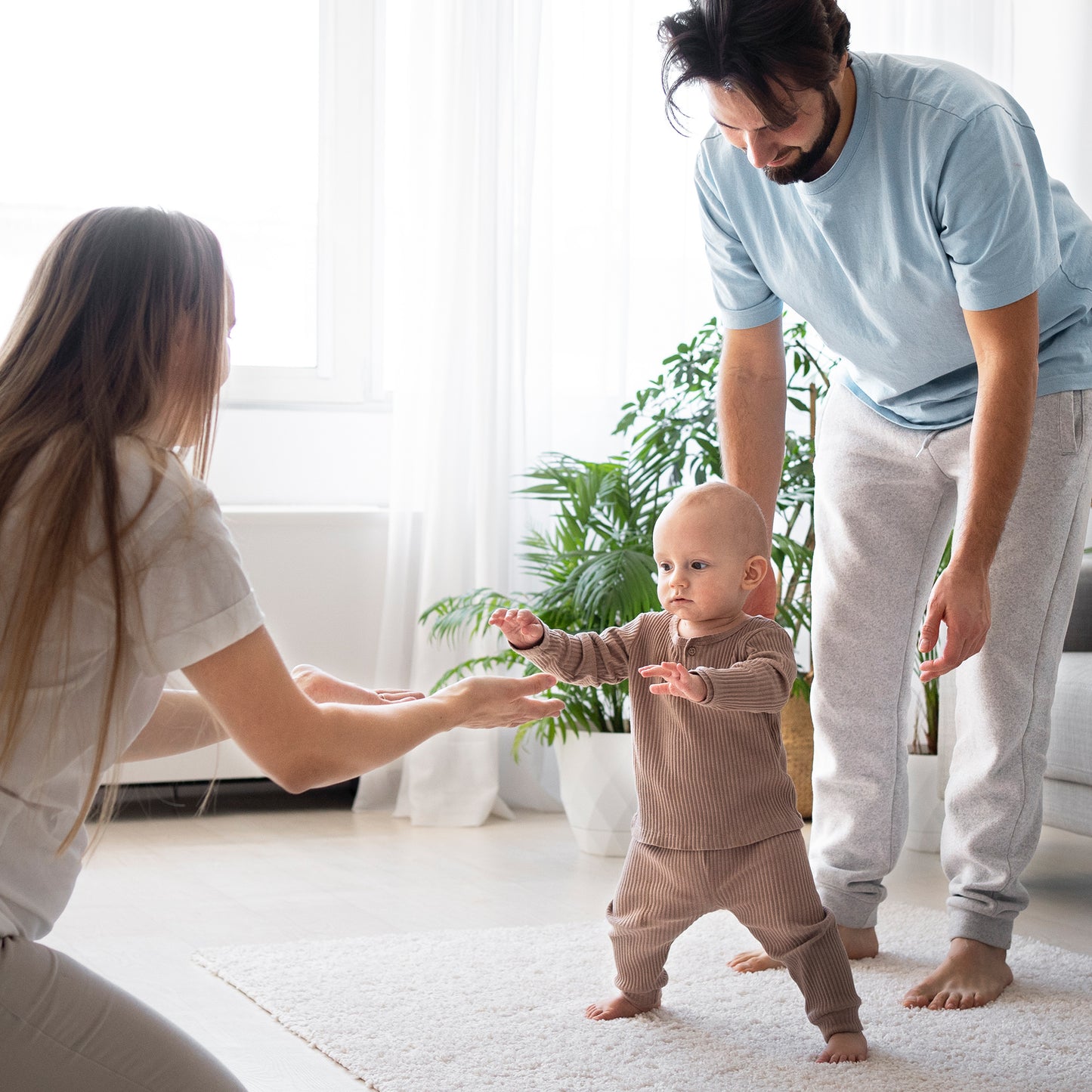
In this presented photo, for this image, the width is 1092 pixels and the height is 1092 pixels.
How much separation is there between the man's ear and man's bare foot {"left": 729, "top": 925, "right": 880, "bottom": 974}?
0.68m

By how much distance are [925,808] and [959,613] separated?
5.14 ft

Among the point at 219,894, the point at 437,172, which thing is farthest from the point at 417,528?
the point at 219,894

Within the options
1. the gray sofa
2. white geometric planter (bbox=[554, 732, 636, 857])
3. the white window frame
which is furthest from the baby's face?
the white window frame

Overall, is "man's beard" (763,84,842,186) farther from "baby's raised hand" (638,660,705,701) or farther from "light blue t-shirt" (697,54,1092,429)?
"baby's raised hand" (638,660,705,701)

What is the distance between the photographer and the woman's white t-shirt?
1.07 meters

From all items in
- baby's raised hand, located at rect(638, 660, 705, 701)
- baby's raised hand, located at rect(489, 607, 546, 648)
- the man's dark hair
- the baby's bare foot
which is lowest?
the baby's bare foot

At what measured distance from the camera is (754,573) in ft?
5.74

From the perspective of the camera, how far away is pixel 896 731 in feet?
7.09

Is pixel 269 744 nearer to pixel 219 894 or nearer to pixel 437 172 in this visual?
pixel 219 894

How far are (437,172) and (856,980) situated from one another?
7.23ft

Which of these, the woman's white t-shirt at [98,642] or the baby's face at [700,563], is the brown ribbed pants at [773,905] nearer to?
the baby's face at [700,563]

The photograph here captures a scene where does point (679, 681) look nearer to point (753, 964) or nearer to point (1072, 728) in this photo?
point (753, 964)

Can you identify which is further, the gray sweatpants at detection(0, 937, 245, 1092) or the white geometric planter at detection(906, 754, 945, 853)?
the white geometric planter at detection(906, 754, 945, 853)

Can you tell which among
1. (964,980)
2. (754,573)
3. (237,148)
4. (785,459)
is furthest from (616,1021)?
(237,148)
